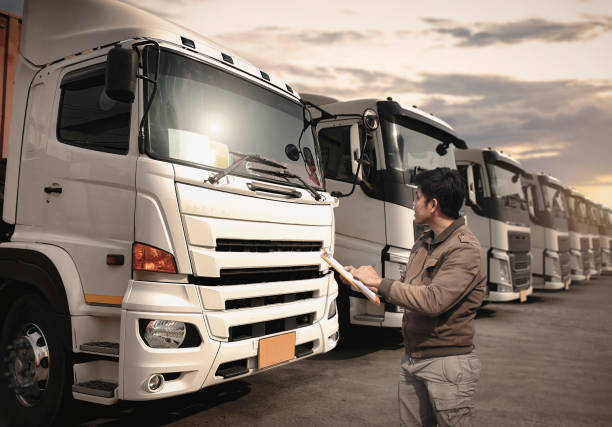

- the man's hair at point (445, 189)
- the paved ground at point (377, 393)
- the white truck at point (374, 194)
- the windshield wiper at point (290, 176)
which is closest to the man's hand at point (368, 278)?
the man's hair at point (445, 189)

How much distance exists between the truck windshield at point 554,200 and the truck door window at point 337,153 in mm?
8977

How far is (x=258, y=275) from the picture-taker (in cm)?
385

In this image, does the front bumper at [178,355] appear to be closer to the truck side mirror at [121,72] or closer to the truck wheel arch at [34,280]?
the truck wheel arch at [34,280]

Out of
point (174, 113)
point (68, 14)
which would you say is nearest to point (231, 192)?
point (174, 113)

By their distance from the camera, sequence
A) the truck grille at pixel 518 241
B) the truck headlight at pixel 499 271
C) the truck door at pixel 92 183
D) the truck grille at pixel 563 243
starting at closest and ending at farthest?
the truck door at pixel 92 183 < the truck headlight at pixel 499 271 < the truck grille at pixel 518 241 < the truck grille at pixel 563 243

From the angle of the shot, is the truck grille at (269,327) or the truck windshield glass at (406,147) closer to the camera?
the truck grille at (269,327)

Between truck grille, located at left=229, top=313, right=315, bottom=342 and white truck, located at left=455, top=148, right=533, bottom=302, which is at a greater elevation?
white truck, located at left=455, top=148, right=533, bottom=302

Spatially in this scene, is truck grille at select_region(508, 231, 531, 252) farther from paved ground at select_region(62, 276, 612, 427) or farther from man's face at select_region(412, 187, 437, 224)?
man's face at select_region(412, 187, 437, 224)

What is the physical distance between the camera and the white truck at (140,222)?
326 centimetres

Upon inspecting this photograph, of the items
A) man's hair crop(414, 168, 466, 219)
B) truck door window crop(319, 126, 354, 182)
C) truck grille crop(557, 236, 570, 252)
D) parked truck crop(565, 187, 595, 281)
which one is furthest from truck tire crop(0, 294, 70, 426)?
parked truck crop(565, 187, 595, 281)

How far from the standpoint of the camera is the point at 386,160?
20.5ft

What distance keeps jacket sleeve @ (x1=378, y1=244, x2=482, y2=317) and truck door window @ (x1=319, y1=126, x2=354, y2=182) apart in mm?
3799

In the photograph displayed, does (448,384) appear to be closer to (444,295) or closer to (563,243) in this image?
(444,295)

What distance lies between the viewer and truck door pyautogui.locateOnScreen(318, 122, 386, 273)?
6219 millimetres
